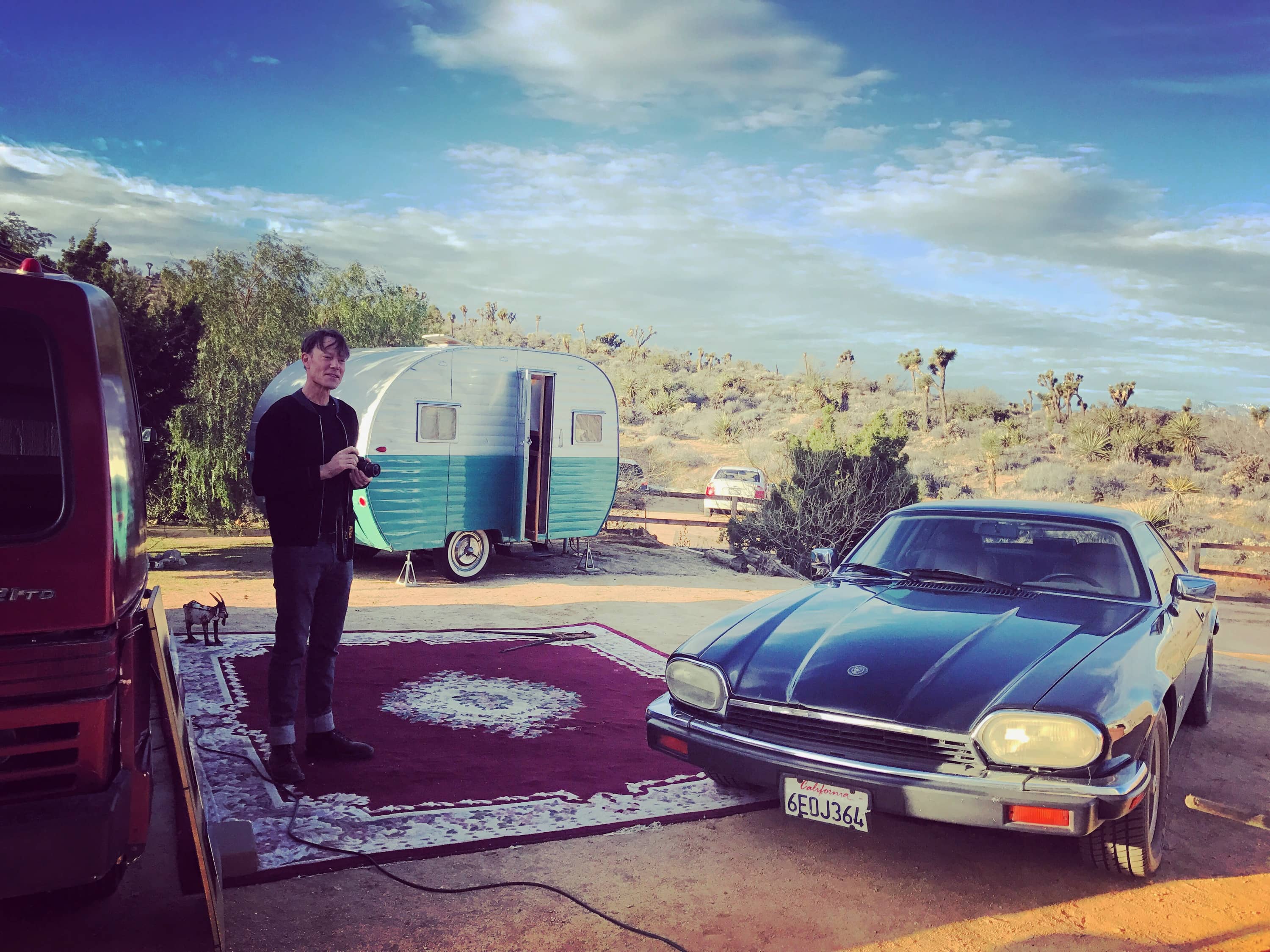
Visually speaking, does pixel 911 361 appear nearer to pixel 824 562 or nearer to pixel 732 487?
pixel 732 487

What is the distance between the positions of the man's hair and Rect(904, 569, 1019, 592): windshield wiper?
310 centimetres

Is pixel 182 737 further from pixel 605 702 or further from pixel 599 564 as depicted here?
pixel 599 564

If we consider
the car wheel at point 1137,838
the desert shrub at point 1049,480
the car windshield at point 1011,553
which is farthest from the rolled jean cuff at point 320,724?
the desert shrub at point 1049,480

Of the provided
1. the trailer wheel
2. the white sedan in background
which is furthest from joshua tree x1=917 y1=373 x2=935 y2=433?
the trailer wheel

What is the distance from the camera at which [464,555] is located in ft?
38.2

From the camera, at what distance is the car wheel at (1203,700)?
18.9 feet

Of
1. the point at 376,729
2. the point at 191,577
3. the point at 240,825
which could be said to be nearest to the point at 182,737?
the point at 240,825

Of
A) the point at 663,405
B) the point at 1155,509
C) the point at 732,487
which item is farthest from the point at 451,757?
the point at 663,405

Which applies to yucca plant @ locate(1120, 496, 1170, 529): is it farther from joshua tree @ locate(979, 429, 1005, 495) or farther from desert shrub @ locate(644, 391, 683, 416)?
desert shrub @ locate(644, 391, 683, 416)

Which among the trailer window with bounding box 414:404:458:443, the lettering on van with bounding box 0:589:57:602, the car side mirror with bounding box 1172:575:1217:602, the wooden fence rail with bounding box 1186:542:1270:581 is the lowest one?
the wooden fence rail with bounding box 1186:542:1270:581

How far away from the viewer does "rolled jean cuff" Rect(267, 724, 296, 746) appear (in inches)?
170

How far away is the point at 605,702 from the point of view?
606 centimetres

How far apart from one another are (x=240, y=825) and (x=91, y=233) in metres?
10.1

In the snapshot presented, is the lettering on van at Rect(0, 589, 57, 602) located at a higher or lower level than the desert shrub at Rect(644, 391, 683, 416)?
lower
